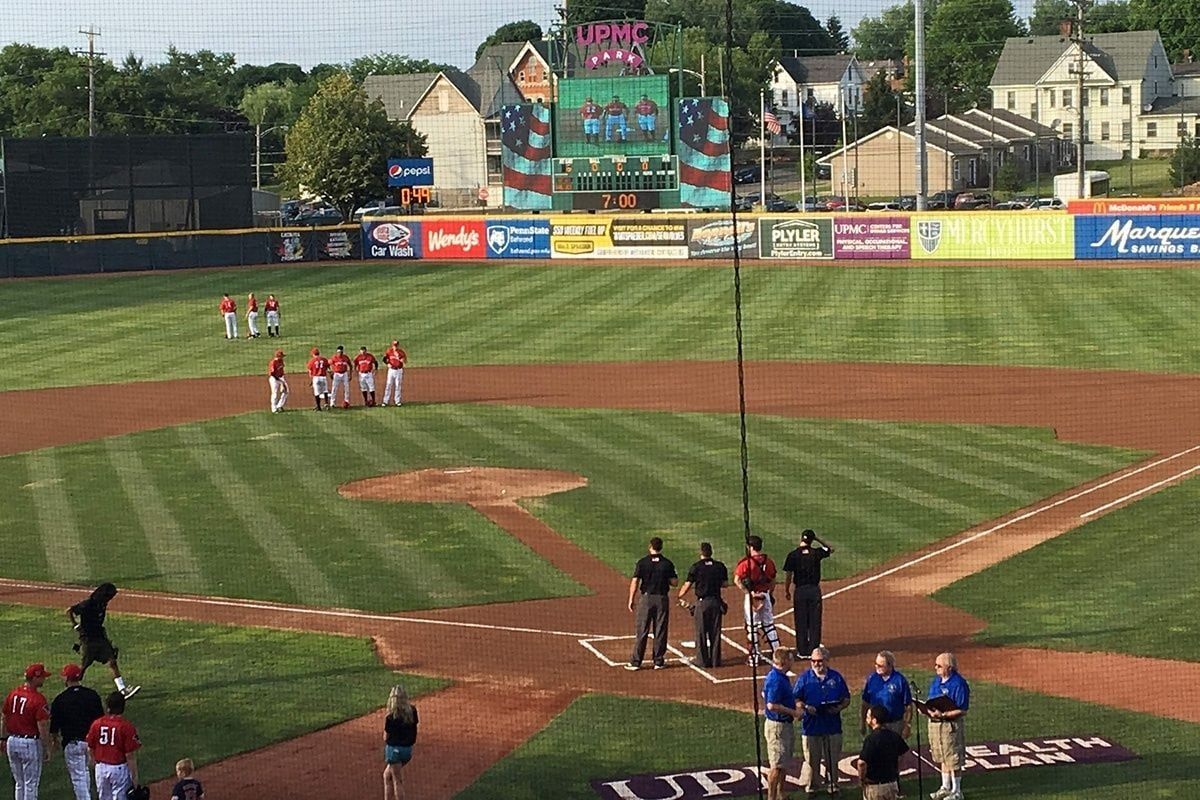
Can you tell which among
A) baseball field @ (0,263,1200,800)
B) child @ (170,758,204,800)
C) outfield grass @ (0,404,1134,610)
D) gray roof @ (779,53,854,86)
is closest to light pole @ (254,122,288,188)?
gray roof @ (779,53,854,86)

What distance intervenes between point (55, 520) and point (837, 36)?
85.1 m

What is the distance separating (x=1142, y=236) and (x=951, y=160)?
117 feet

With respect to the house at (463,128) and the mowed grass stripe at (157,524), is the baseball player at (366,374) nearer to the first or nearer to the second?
the mowed grass stripe at (157,524)

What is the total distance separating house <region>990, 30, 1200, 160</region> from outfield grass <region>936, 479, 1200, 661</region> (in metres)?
62.2

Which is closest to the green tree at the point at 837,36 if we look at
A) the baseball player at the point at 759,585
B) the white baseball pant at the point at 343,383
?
the white baseball pant at the point at 343,383

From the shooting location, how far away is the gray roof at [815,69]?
105812 millimetres

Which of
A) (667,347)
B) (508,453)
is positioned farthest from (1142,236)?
(508,453)

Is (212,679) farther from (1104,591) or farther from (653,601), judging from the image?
(1104,591)

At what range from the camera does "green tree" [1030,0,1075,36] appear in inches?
3179

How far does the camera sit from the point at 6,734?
40.4 feet

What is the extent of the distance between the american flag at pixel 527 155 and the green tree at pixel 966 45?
18.6 metres

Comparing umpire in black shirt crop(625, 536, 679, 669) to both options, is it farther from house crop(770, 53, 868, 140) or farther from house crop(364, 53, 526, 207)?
house crop(770, 53, 868, 140)

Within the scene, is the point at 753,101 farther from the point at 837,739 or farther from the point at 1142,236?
the point at 837,739

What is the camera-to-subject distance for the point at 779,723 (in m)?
12.1
